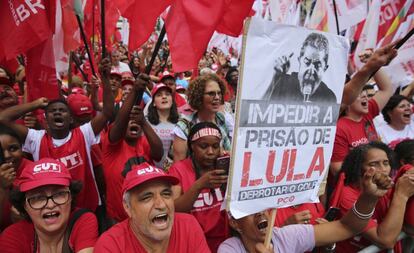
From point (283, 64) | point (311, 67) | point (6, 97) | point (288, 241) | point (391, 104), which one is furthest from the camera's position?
point (391, 104)

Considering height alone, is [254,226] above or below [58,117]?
below

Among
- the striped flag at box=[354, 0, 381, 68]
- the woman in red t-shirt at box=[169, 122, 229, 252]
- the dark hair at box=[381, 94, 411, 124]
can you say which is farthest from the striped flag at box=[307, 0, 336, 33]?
the woman in red t-shirt at box=[169, 122, 229, 252]

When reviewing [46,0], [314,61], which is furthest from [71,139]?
[314,61]

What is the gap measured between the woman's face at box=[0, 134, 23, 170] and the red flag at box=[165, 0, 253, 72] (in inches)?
50.7

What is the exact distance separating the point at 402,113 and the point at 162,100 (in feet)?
8.77

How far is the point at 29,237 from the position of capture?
2.29 metres

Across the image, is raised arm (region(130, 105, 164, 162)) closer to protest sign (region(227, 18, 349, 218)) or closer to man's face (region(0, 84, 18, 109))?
man's face (region(0, 84, 18, 109))

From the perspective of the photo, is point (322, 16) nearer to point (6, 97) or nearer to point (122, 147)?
point (122, 147)

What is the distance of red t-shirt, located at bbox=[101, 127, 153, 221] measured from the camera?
3359mm

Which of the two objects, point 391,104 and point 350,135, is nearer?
point 350,135

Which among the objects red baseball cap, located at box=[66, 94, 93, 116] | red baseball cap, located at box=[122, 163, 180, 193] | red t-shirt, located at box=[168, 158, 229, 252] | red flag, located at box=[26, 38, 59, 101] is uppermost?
red flag, located at box=[26, 38, 59, 101]

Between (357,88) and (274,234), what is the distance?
136 centimetres

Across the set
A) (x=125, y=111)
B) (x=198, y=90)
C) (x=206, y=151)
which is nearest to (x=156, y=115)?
(x=198, y=90)

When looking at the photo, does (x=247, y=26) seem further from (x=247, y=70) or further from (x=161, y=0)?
(x=161, y=0)
